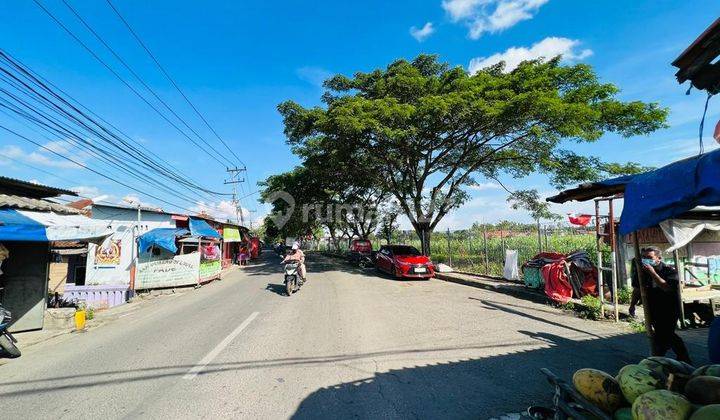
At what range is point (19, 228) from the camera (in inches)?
281

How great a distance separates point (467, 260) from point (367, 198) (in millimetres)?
15469

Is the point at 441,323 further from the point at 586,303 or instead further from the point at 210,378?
the point at 210,378

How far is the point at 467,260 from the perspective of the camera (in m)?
19.5

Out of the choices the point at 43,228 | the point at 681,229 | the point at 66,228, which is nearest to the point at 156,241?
→ the point at 66,228

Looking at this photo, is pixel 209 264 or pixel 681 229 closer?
pixel 681 229

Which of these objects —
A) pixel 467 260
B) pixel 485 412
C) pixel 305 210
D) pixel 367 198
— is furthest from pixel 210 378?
pixel 305 210

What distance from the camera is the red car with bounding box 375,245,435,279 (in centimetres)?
1599

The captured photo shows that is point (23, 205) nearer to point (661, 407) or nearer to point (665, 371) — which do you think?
point (661, 407)

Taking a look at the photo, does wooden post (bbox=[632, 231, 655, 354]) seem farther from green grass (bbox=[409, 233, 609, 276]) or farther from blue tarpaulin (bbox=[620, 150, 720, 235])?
green grass (bbox=[409, 233, 609, 276])

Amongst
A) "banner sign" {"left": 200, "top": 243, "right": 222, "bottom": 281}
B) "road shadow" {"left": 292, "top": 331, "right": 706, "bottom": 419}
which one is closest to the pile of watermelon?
"road shadow" {"left": 292, "top": 331, "right": 706, "bottom": 419}

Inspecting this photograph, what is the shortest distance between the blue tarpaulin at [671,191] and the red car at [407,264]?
40.7 feet

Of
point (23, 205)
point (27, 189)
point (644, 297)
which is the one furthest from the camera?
point (27, 189)

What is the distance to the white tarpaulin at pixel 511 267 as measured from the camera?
14.2 m

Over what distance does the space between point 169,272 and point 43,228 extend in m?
9.30
